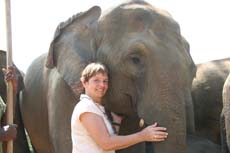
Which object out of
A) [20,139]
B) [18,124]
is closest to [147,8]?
[18,124]

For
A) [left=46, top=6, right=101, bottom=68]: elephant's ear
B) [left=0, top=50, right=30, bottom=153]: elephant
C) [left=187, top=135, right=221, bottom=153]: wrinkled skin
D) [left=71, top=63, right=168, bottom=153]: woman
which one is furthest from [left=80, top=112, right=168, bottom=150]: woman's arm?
[left=0, top=50, right=30, bottom=153]: elephant

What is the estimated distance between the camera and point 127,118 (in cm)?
632

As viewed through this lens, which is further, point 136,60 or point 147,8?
point 147,8

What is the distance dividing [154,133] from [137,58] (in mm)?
806

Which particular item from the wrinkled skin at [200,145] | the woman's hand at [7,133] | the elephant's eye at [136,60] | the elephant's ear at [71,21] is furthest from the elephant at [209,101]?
the woman's hand at [7,133]

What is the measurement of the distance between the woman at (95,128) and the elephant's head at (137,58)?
262mm

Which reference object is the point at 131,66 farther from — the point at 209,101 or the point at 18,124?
the point at 18,124

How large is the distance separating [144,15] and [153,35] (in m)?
0.29

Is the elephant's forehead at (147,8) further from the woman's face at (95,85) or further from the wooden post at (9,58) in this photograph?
the wooden post at (9,58)

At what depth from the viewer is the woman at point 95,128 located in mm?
4984

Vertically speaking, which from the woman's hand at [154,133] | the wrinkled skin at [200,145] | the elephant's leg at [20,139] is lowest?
the elephant's leg at [20,139]

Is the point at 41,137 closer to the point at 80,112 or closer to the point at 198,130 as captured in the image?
the point at 198,130

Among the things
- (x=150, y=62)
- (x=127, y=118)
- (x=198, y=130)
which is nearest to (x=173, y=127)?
(x=150, y=62)

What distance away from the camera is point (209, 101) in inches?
329
